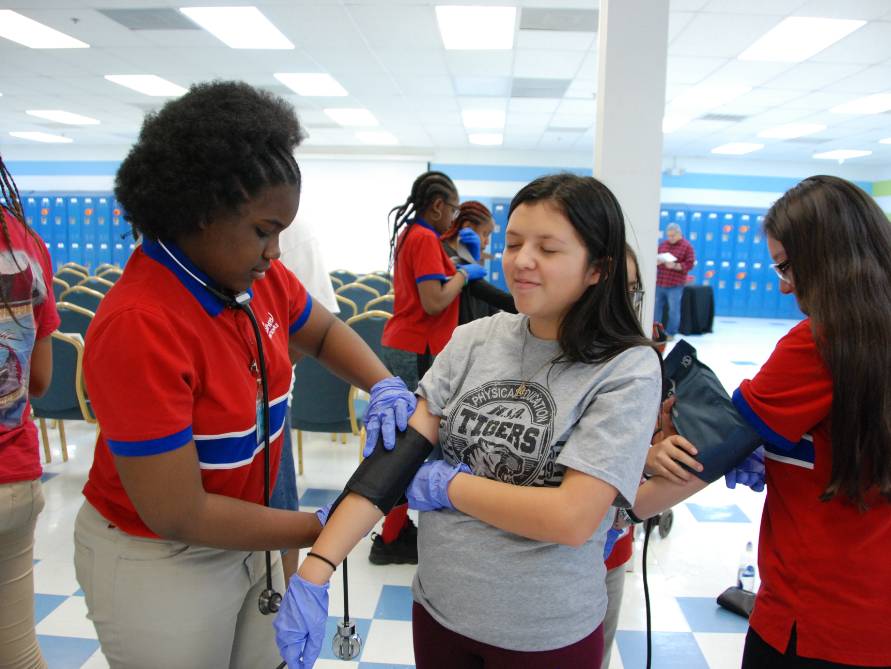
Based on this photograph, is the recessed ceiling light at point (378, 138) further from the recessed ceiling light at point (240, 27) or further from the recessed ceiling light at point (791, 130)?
the recessed ceiling light at point (791, 130)

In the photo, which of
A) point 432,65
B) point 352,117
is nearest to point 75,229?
point 352,117

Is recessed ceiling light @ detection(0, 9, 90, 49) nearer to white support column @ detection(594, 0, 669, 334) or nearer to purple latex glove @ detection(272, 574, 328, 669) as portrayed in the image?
white support column @ detection(594, 0, 669, 334)

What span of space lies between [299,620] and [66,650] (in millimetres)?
1440

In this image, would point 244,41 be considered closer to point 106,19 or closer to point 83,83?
point 106,19

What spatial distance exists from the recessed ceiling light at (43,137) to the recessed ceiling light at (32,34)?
19.0 ft

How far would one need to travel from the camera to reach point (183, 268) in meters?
0.76

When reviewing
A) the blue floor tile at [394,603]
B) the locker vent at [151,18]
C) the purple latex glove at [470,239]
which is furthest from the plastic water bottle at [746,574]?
the locker vent at [151,18]

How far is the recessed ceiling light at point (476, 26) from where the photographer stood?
4.40 m

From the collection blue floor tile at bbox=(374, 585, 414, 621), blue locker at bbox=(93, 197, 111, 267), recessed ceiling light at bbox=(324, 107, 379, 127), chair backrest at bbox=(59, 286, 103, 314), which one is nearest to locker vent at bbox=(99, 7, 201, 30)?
chair backrest at bbox=(59, 286, 103, 314)

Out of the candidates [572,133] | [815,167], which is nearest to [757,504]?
[572,133]

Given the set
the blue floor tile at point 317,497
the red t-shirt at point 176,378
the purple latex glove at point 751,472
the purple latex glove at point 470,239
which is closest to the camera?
the red t-shirt at point 176,378

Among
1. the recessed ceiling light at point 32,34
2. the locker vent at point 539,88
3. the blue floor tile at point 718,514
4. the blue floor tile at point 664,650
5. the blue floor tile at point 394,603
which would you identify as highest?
the locker vent at point 539,88

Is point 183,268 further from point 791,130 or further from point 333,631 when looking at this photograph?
point 791,130

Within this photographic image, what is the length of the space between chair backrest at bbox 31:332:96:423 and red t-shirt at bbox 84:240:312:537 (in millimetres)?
2228
